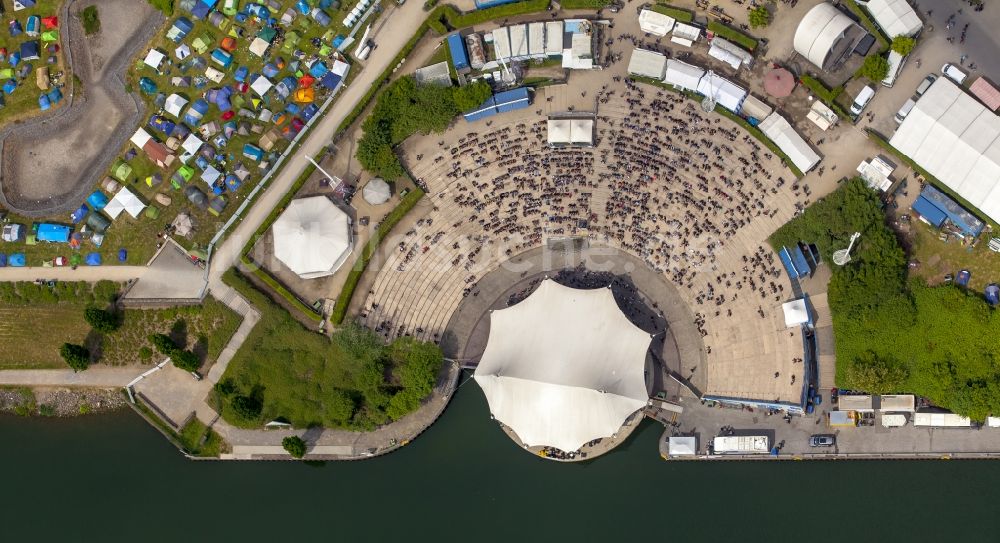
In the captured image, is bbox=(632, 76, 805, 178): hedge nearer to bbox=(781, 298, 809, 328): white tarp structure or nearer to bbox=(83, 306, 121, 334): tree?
bbox=(781, 298, 809, 328): white tarp structure

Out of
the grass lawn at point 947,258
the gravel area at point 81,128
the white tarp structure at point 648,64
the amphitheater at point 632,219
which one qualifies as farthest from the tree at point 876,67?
the gravel area at point 81,128

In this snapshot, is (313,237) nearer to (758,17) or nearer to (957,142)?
(758,17)

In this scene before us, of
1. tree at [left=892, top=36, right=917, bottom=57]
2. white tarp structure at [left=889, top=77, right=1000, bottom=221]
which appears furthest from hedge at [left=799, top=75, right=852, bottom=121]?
tree at [left=892, top=36, right=917, bottom=57]

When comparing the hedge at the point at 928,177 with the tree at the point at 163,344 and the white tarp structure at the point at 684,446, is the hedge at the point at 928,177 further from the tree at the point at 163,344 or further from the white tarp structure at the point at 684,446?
the tree at the point at 163,344

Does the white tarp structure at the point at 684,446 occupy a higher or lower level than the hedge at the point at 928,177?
lower

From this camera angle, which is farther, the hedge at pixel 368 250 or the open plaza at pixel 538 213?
the hedge at pixel 368 250

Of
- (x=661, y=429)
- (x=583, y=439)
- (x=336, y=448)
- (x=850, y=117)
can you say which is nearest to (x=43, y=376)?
(x=336, y=448)
